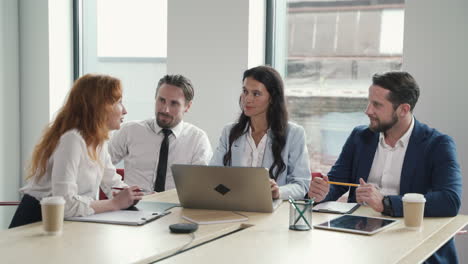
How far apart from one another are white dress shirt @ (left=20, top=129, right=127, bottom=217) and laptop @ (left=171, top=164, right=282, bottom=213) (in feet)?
1.22

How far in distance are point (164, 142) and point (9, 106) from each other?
6.58ft

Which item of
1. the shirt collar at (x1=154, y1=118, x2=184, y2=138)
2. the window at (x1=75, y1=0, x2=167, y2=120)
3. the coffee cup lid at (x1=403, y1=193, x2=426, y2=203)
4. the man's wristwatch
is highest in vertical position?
the window at (x1=75, y1=0, x2=167, y2=120)

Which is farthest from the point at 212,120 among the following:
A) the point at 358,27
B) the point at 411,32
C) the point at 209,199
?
the point at 209,199

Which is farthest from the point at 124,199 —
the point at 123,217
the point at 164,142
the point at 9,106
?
the point at 9,106

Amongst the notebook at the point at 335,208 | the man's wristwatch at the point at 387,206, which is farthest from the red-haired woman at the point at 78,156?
the man's wristwatch at the point at 387,206

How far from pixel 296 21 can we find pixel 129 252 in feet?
9.49

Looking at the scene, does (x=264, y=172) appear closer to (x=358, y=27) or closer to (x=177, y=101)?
(x=177, y=101)

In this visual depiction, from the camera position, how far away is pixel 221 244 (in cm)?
204

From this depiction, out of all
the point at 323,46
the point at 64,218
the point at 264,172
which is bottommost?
the point at 64,218

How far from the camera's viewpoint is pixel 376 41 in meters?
4.12

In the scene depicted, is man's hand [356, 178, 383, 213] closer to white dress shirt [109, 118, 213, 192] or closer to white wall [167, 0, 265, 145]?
white dress shirt [109, 118, 213, 192]

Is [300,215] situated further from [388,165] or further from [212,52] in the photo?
[212,52]

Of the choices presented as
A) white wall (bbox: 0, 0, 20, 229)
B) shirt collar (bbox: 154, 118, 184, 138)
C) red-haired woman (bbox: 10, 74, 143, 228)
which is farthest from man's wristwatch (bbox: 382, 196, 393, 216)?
white wall (bbox: 0, 0, 20, 229)

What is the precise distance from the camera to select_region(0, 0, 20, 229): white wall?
494 centimetres
